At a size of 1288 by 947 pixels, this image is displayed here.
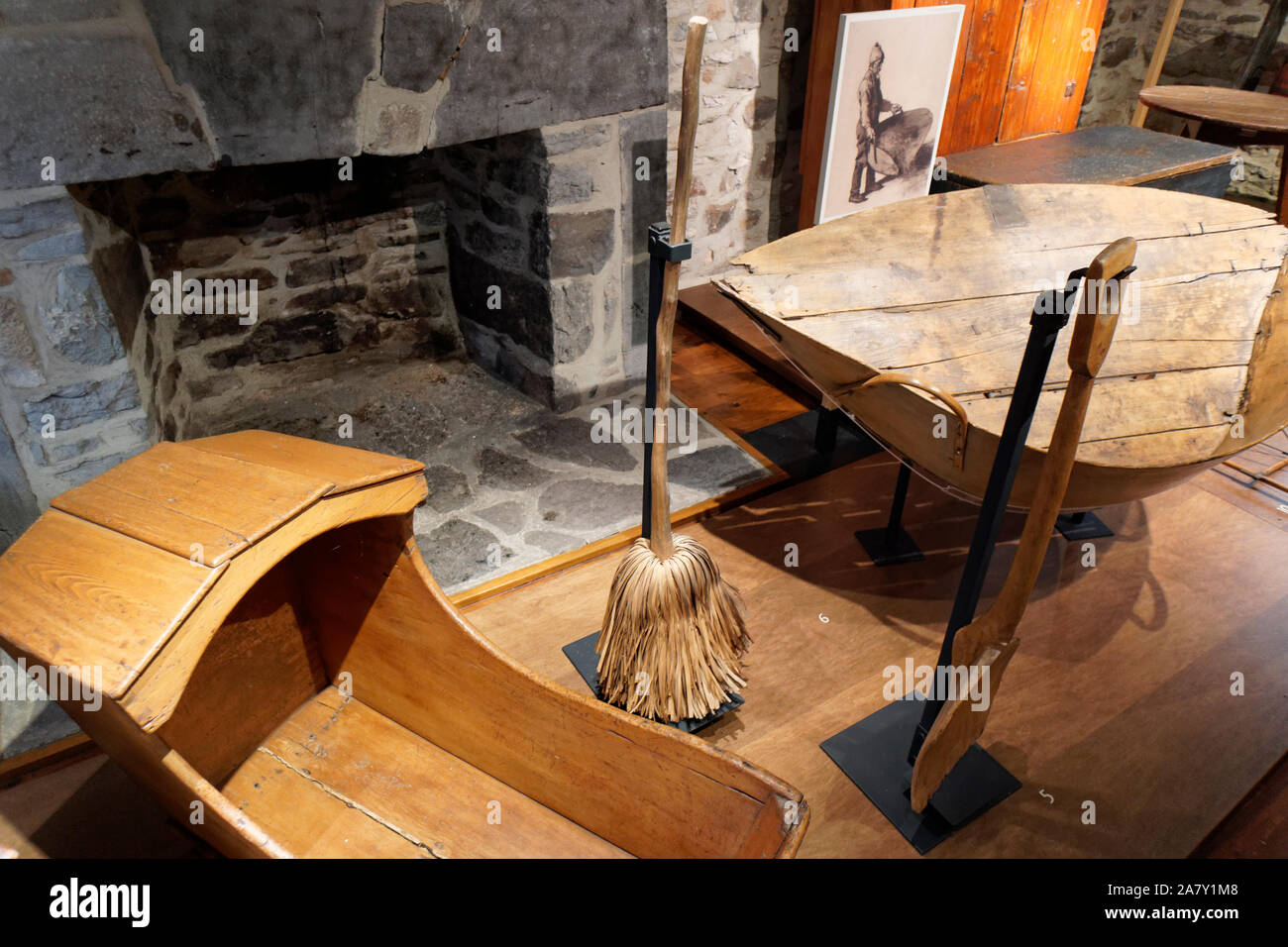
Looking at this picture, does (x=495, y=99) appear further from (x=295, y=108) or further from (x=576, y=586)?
(x=576, y=586)

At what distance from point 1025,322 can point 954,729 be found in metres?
1.15

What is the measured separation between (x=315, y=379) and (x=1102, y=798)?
265cm

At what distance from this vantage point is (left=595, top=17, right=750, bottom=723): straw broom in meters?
1.79

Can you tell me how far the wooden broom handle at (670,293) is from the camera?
153cm

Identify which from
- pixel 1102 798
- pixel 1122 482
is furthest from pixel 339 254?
pixel 1102 798

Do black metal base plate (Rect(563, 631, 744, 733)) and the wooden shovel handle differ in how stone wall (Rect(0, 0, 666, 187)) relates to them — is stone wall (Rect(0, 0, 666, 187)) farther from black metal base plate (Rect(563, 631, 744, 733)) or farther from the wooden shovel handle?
the wooden shovel handle

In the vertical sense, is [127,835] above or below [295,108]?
below

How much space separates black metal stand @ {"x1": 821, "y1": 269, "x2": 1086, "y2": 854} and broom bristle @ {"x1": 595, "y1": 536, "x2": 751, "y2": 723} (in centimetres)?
31

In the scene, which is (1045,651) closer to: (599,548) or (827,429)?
(827,429)

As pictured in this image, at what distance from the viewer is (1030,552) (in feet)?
4.58

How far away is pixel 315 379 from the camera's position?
307 cm

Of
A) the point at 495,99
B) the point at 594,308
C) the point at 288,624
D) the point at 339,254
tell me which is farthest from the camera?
the point at 339,254

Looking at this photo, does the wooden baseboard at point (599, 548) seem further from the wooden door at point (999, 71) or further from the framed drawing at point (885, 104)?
the wooden door at point (999, 71)
